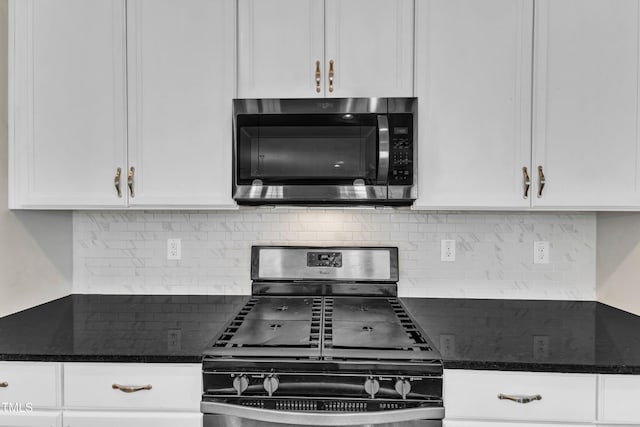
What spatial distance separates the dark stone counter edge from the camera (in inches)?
50.9

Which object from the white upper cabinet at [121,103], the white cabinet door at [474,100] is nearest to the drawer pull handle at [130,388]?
the white upper cabinet at [121,103]

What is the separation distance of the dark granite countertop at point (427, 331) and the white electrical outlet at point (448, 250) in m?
0.20

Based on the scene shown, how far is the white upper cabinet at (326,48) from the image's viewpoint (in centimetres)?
172

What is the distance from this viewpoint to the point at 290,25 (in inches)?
68.0

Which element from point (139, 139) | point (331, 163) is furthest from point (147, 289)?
point (331, 163)

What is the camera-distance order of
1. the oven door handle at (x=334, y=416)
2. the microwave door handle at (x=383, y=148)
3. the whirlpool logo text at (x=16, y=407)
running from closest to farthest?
the oven door handle at (x=334, y=416) < the whirlpool logo text at (x=16, y=407) < the microwave door handle at (x=383, y=148)

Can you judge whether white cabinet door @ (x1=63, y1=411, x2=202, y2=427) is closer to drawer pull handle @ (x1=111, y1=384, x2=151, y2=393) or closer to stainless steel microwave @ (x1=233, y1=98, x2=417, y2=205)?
drawer pull handle @ (x1=111, y1=384, x2=151, y2=393)

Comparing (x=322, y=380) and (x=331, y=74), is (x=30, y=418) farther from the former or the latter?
(x=331, y=74)

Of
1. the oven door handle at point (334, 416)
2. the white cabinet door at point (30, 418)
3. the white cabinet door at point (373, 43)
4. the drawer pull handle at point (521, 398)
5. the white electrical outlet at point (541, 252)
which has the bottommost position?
the white cabinet door at point (30, 418)

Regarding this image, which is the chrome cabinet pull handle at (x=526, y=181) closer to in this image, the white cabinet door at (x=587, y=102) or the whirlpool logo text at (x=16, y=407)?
the white cabinet door at (x=587, y=102)

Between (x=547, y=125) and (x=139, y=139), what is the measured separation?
1650 millimetres

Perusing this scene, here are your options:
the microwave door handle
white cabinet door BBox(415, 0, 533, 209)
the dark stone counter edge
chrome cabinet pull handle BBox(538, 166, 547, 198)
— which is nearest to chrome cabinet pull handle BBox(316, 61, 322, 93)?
the microwave door handle

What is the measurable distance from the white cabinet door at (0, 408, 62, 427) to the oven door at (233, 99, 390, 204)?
97 centimetres

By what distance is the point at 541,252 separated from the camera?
2.04 meters
